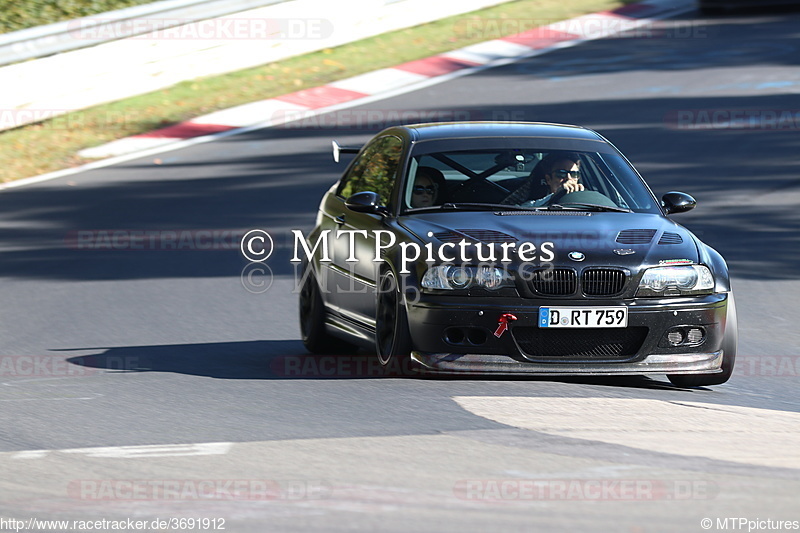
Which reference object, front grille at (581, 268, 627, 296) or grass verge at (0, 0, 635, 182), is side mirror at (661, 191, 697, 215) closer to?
front grille at (581, 268, 627, 296)

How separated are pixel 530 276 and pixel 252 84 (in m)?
13.4

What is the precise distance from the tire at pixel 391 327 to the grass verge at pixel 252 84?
371 inches

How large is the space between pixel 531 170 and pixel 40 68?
10.7 metres

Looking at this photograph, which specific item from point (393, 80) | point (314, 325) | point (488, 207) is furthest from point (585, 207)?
point (393, 80)

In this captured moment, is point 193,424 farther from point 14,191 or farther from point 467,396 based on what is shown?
point 14,191

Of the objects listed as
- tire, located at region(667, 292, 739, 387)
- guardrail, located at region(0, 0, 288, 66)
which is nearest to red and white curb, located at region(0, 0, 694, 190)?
guardrail, located at region(0, 0, 288, 66)

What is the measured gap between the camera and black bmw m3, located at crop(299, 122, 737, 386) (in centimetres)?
794

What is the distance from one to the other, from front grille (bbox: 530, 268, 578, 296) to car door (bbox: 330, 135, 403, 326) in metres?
1.11

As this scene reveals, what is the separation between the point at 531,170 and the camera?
30.1 ft

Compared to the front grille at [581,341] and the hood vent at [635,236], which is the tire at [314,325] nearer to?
the front grille at [581,341]

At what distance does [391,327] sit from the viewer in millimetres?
8297
